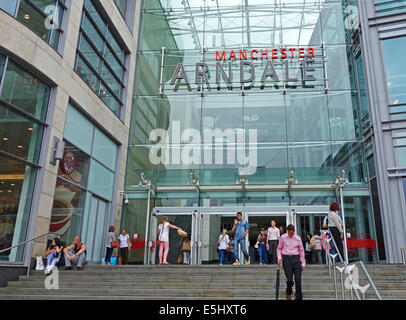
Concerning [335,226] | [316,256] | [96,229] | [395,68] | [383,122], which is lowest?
[316,256]

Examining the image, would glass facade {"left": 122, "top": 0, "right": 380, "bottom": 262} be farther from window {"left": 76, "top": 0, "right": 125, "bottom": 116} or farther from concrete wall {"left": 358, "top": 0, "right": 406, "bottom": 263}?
window {"left": 76, "top": 0, "right": 125, "bottom": 116}

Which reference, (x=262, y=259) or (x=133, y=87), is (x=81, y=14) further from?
(x=262, y=259)

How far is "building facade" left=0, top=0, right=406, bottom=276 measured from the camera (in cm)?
1120

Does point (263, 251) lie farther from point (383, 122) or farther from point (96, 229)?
point (383, 122)

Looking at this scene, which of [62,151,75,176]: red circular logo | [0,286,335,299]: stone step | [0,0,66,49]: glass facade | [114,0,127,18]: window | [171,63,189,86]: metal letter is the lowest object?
[0,286,335,299]: stone step

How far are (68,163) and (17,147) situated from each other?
267 centimetres

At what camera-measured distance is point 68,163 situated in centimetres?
1266

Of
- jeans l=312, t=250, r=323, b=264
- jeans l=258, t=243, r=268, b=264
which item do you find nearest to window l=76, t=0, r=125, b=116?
jeans l=258, t=243, r=268, b=264

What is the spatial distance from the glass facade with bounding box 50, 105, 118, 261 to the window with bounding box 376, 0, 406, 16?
13632 mm

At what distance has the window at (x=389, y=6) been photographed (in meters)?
15.9

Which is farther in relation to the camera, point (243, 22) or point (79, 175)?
point (243, 22)

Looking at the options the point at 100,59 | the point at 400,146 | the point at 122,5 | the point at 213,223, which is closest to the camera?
the point at 400,146

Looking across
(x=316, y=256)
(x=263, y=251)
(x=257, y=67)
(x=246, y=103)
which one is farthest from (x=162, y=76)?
(x=316, y=256)
